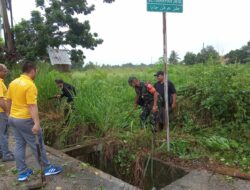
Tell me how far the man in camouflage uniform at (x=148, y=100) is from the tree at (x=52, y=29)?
8620 mm

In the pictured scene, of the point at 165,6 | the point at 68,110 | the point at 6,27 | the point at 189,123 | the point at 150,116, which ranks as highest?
the point at 6,27

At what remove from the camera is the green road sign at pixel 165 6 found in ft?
13.6

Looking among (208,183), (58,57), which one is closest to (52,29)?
(58,57)

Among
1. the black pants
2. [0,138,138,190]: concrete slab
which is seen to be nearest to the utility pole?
the black pants

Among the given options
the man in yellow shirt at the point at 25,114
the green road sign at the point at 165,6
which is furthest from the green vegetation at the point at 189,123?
the green road sign at the point at 165,6

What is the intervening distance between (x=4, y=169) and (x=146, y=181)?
2.31m

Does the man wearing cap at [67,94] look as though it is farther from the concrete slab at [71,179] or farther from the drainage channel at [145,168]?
the concrete slab at [71,179]

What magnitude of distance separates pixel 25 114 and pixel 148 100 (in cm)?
272

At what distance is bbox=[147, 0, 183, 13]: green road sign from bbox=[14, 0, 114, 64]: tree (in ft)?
32.8

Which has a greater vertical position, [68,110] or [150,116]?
[68,110]

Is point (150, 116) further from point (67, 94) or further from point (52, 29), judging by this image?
point (52, 29)

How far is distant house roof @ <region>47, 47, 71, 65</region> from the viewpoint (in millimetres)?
12883

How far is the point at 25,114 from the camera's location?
3941mm

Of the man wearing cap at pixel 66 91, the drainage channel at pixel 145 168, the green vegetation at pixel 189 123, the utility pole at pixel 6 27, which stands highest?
the utility pole at pixel 6 27
